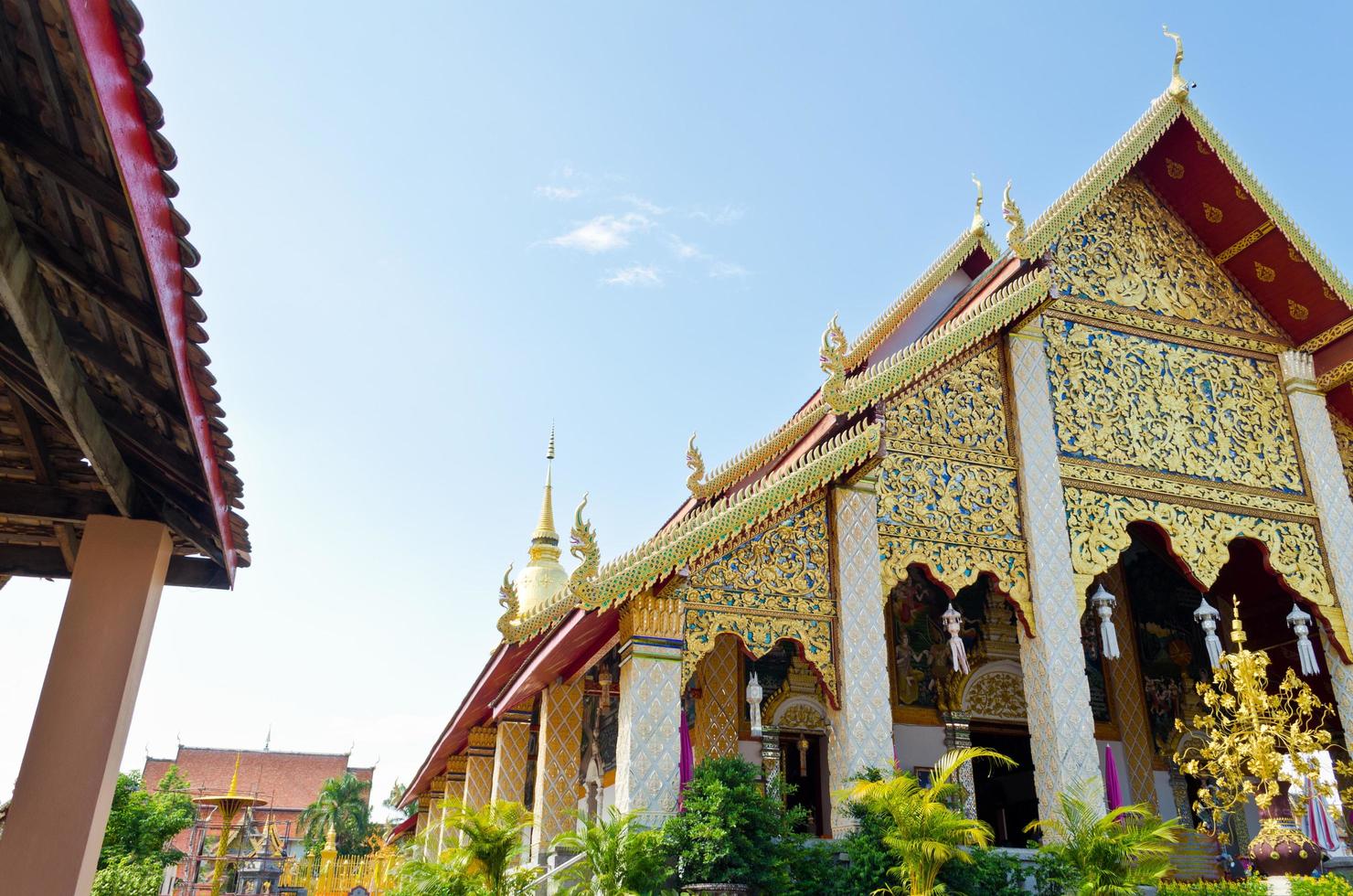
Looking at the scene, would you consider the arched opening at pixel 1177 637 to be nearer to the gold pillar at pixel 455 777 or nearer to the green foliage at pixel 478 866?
the green foliage at pixel 478 866

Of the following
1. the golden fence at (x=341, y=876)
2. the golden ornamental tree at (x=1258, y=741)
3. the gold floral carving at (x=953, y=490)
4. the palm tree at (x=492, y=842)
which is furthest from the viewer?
the golden fence at (x=341, y=876)

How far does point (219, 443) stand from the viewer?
3967 millimetres

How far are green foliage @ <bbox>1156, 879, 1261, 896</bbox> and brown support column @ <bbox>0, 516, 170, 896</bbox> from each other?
6415 mm

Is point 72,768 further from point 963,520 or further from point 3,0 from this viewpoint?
point 963,520

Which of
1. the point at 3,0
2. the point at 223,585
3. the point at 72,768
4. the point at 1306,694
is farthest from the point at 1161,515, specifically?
the point at 3,0

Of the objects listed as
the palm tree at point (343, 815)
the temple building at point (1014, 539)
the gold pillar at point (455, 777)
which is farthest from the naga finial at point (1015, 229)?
the palm tree at point (343, 815)

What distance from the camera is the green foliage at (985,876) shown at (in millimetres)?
6066

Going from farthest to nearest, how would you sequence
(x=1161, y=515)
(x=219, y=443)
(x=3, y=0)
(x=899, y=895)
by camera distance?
1. (x=1161, y=515)
2. (x=899, y=895)
3. (x=219, y=443)
4. (x=3, y=0)

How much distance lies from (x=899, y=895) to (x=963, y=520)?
2984 mm

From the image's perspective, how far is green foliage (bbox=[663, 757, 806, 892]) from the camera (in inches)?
231

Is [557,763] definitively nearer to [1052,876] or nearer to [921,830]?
[921,830]

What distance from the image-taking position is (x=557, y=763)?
28.0ft

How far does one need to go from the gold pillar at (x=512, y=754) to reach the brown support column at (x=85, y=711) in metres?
5.56

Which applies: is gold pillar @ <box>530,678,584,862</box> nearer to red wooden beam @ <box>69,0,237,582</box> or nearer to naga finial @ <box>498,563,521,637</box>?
naga finial @ <box>498,563,521,637</box>
